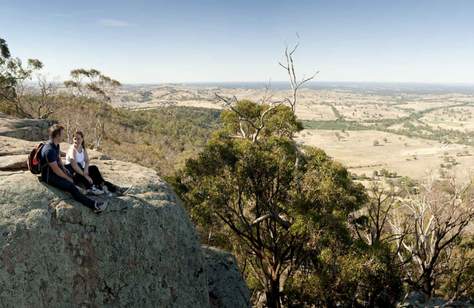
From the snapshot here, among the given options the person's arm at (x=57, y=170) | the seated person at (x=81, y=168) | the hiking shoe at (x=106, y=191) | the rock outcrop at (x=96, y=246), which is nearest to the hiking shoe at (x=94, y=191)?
the seated person at (x=81, y=168)

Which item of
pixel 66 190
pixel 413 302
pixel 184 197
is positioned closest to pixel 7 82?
pixel 184 197

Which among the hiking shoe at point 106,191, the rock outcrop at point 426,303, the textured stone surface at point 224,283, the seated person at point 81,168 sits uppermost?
the seated person at point 81,168

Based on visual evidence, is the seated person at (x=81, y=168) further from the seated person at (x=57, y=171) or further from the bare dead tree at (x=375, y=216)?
the bare dead tree at (x=375, y=216)

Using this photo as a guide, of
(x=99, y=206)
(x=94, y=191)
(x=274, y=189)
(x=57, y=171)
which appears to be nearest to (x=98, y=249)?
(x=99, y=206)

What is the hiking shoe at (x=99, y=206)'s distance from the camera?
9566 mm

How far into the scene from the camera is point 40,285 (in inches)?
331

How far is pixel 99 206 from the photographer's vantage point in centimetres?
966

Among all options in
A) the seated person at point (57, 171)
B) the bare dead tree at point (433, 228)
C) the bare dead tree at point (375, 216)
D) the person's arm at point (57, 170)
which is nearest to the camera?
the seated person at point (57, 171)

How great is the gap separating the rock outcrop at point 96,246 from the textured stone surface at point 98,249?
0.07 feet

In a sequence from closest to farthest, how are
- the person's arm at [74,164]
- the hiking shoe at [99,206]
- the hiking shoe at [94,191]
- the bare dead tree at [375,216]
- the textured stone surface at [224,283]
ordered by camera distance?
1. the hiking shoe at [99,206]
2. the person's arm at [74,164]
3. the hiking shoe at [94,191]
4. the textured stone surface at [224,283]
5. the bare dead tree at [375,216]

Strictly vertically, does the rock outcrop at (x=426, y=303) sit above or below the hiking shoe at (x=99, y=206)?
below

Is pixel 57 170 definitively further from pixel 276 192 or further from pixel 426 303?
pixel 426 303

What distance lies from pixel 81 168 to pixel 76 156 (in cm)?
40

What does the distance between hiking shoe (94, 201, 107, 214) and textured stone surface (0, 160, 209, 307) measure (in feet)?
0.73
